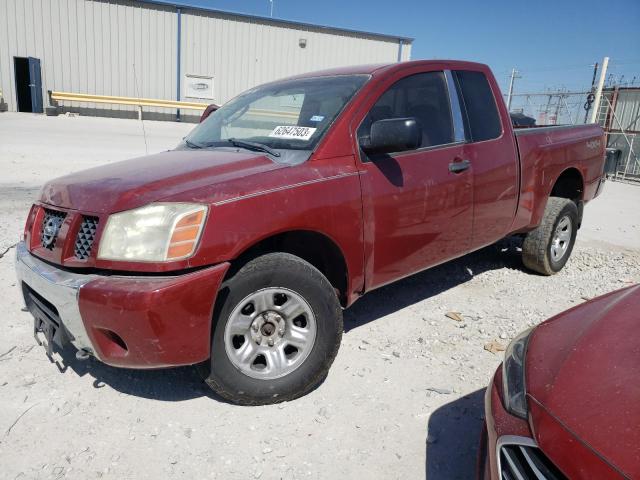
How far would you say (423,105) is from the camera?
352 cm

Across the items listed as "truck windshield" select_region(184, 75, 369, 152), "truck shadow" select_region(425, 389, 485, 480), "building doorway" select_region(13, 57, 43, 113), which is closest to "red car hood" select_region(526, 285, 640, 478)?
"truck shadow" select_region(425, 389, 485, 480)

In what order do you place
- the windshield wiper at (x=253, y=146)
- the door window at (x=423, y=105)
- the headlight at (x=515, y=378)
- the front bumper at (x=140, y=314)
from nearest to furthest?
the headlight at (x=515, y=378), the front bumper at (x=140, y=314), the windshield wiper at (x=253, y=146), the door window at (x=423, y=105)

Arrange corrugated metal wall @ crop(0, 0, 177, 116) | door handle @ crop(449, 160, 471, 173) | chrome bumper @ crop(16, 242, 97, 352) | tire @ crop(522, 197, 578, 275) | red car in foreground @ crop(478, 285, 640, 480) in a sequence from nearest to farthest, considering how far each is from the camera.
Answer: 1. red car in foreground @ crop(478, 285, 640, 480)
2. chrome bumper @ crop(16, 242, 97, 352)
3. door handle @ crop(449, 160, 471, 173)
4. tire @ crop(522, 197, 578, 275)
5. corrugated metal wall @ crop(0, 0, 177, 116)

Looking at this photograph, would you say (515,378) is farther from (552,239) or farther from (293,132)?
(552,239)

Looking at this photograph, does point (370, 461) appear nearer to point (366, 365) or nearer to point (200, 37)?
point (366, 365)

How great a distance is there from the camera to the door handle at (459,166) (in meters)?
3.44

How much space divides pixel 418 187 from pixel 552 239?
2199 mm

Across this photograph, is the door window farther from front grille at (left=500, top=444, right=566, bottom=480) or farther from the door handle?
front grille at (left=500, top=444, right=566, bottom=480)

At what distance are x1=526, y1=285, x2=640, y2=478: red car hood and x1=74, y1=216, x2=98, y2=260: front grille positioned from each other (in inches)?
78.6

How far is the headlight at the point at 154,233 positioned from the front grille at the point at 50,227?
433mm

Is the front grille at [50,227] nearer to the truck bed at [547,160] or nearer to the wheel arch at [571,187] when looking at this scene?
the truck bed at [547,160]

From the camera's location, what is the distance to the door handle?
344 centimetres

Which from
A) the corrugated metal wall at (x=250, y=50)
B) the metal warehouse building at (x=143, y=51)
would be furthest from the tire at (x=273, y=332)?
the corrugated metal wall at (x=250, y=50)

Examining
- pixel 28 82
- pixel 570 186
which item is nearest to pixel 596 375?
pixel 570 186
